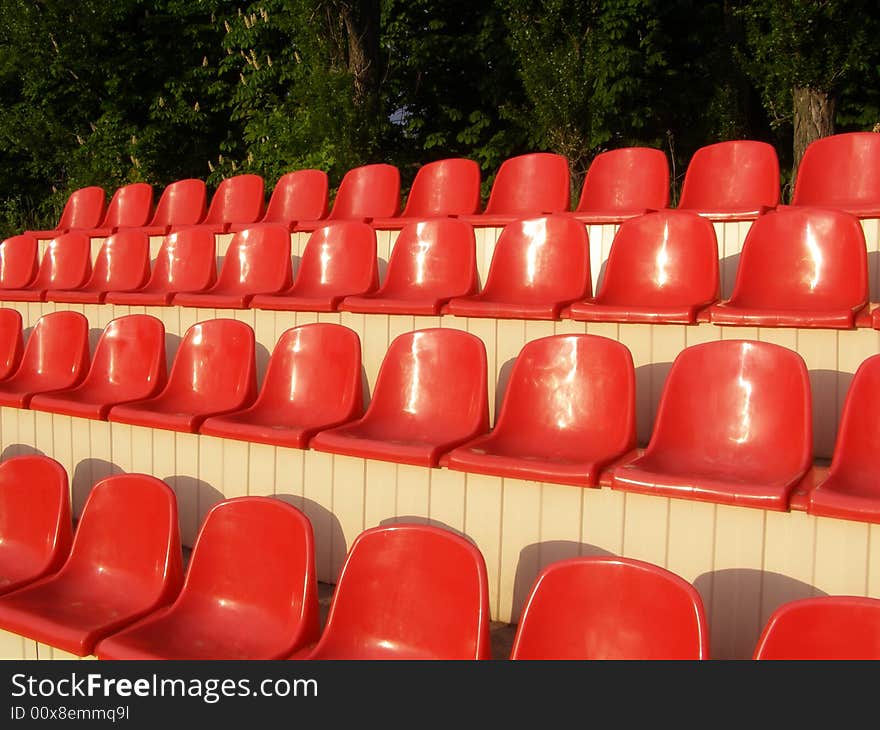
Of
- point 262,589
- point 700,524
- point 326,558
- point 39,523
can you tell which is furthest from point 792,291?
point 39,523

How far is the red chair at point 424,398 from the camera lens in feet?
5.96

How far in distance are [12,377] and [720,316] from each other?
6.61ft

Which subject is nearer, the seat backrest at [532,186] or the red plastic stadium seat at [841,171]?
the red plastic stadium seat at [841,171]

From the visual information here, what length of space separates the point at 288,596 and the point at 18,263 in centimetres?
280

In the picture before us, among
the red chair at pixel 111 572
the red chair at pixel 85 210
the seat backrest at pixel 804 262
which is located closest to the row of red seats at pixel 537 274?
the seat backrest at pixel 804 262

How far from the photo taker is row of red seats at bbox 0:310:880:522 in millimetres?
1453

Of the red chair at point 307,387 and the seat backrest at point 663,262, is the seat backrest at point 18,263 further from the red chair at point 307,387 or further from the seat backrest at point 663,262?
the seat backrest at point 663,262

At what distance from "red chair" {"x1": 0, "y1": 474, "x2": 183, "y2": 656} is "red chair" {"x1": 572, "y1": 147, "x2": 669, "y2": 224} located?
6.03 ft

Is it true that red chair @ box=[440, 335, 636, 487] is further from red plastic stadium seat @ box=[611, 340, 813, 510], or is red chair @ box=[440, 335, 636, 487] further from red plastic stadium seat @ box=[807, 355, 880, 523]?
red plastic stadium seat @ box=[807, 355, 880, 523]

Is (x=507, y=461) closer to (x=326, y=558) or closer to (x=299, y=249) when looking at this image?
(x=326, y=558)

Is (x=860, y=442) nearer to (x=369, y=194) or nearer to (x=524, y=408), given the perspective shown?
(x=524, y=408)

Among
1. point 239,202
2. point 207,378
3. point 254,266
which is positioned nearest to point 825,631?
point 207,378

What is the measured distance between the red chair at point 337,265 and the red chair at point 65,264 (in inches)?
42.3

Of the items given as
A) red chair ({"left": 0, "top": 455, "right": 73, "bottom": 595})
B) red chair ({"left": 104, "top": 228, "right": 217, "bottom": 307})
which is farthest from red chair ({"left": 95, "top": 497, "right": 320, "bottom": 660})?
red chair ({"left": 104, "top": 228, "right": 217, "bottom": 307})
